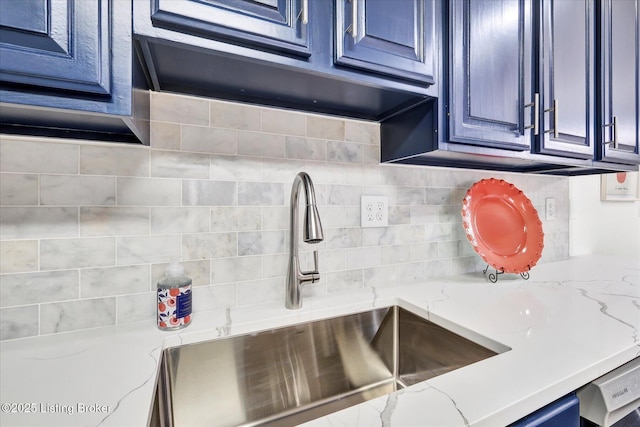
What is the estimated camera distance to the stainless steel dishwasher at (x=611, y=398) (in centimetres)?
59

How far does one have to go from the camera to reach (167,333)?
0.75 m

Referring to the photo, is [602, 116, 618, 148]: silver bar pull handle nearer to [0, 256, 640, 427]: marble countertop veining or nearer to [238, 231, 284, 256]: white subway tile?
[0, 256, 640, 427]: marble countertop veining

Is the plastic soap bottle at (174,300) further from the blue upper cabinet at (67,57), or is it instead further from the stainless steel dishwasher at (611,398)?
the stainless steel dishwasher at (611,398)

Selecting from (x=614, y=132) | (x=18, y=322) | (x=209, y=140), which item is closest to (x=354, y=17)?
(x=209, y=140)

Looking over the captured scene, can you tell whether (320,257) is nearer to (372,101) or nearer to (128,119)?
(372,101)

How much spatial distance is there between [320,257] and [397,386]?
0.47 metres

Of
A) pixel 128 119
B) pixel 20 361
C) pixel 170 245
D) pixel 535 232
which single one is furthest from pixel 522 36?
pixel 20 361

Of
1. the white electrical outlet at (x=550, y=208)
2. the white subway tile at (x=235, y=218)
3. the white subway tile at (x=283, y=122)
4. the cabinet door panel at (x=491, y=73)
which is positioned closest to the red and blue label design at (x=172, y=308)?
the white subway tile at (x=235, y=218)

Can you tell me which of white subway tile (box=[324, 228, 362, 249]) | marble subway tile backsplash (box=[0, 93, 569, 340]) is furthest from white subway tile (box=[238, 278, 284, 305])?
white subway tile (box=[324, 228, 362, 249])

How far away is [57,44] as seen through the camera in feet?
1.52

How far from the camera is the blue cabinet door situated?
104 cm

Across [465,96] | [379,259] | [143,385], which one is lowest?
[143,385]

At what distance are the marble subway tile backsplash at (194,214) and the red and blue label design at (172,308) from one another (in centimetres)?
8

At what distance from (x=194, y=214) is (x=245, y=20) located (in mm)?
522
